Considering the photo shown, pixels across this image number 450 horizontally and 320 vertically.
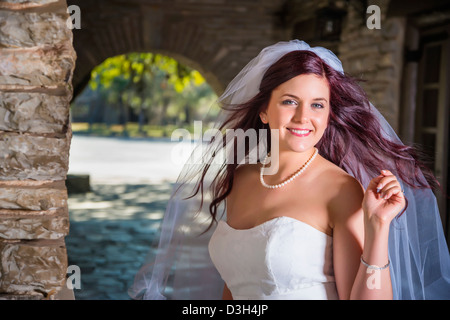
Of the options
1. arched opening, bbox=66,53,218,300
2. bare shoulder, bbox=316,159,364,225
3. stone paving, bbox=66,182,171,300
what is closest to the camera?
bare shoulder, bbox=316,159,364,225

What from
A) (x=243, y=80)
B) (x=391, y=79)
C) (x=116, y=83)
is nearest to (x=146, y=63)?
(x=391, y=79)

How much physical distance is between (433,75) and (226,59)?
334 centimetres

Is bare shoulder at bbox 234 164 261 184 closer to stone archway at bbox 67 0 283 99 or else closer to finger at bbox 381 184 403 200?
finger at bbox 381 184 403 200

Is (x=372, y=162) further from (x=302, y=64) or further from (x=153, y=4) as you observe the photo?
(x=153, y=4)

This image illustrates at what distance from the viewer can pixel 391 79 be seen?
4816 mm

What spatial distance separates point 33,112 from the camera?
1871 millimetres

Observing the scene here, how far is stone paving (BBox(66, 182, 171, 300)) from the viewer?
465 cm

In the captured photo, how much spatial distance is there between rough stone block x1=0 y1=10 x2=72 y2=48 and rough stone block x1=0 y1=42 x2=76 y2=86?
24 millimetres

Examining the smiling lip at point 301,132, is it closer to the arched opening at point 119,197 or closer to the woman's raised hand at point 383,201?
the woman's raised hand at point 383,201

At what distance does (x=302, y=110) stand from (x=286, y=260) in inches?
17.8

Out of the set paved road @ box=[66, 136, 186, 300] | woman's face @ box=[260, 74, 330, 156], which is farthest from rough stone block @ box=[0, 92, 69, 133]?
paved road @ box=[66, 136, 186, 300]

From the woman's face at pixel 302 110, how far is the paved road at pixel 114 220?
2380 millimetres
